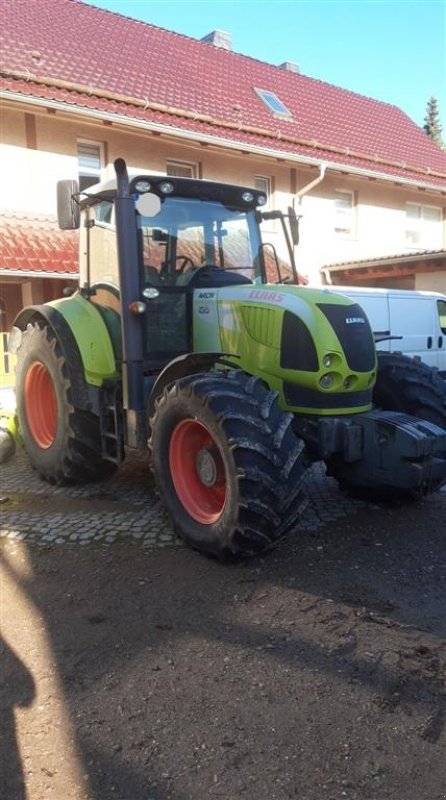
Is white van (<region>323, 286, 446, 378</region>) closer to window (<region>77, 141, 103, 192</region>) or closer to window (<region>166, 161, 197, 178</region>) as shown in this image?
window (<region>166, 161, 197, 178</region>)

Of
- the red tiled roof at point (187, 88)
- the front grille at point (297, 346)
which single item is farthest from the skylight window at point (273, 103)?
the front grille at point (297, 346)

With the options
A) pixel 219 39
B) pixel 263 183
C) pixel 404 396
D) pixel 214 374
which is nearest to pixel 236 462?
pixel 214 374

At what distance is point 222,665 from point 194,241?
3.11m

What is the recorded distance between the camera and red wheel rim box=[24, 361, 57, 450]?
5891 mm

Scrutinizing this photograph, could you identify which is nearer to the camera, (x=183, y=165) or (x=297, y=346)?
(x=297, y=346)

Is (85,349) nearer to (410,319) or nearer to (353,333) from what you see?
(353,333)

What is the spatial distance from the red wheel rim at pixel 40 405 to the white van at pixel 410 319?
5.51m

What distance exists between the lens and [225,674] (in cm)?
284

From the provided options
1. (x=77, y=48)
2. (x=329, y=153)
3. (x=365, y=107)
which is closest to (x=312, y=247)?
(x=329, y=153)

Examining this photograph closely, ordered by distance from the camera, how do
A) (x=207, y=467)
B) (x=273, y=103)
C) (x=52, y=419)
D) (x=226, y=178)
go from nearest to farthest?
(x=207, y=467)
(x=52, y=419)
(x=226, y=178)
(x=273, y=103)

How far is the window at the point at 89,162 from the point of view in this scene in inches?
443

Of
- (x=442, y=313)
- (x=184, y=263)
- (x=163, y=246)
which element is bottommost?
(x=442, y=313)

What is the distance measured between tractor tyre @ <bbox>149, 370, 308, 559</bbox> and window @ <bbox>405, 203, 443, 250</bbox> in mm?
14477

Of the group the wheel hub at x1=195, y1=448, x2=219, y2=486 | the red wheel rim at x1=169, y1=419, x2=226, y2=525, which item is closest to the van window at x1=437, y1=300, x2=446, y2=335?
the red wheel rim at x1=169, y1=419, x2=226, y2=525
